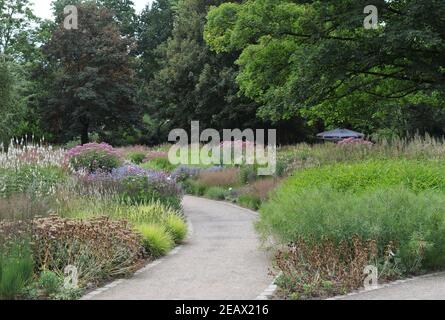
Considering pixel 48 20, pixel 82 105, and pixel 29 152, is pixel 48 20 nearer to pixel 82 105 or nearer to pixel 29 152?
pixel 82 105

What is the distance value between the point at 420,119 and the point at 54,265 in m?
30.4

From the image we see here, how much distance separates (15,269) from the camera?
22.1 feet

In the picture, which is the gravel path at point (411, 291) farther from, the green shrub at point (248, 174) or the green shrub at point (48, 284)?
the green shrub at point (248, 174)

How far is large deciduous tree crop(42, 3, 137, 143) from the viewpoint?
135 feet

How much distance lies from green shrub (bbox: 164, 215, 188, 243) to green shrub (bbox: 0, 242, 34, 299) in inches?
151

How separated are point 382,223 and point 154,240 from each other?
3.74 metres

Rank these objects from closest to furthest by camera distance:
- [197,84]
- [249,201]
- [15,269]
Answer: [15,269]
[249,201]
[197,84]

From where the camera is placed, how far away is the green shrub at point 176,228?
36.0 ft

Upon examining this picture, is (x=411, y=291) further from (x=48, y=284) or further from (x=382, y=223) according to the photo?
(x=48, y=284)

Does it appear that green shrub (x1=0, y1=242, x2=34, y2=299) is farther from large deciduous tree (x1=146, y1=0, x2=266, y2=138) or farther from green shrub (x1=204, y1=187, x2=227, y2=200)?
large deciduous tree (x1=146, y1=0, x2=266, y2=138)

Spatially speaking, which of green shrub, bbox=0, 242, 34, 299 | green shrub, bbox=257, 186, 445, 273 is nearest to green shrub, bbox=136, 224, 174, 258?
green shrub, bbox=257, 186, 445, 273

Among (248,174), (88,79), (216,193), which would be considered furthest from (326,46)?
(88,79)
